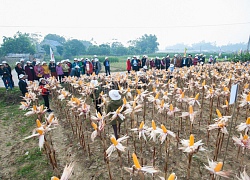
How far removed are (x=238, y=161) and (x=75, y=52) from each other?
4854 centimetres

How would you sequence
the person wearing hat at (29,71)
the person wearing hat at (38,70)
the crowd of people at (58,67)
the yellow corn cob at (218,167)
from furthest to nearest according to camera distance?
the person wearing hat at (38,70)
the person wearing hat at (29,71)
the crowd of people at (58,67)
the yellow corn cob at (218,167)

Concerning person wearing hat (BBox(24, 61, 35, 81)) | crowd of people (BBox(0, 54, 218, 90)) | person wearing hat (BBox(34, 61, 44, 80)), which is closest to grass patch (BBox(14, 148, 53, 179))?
crowd of people (BBox(0, 54, 218, 90))

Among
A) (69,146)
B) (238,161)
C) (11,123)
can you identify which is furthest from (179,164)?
(11,123)

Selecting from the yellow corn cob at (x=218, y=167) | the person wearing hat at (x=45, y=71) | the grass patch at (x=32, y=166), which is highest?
the person wearing hat at (x=45, y=71)

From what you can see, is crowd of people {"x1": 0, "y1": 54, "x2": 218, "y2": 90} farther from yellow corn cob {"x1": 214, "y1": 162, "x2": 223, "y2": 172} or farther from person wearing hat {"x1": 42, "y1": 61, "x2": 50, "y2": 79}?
yellow corn cob {"x1": 214, "y1": 162, "x2": 223, "y2": 172}

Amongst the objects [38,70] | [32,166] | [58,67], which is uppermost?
[58,67]

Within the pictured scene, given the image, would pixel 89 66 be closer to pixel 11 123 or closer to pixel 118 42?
pixel 11 123

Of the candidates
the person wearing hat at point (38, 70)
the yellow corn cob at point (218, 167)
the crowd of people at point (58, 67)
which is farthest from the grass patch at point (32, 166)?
the person wearing hat at point (38, 70)

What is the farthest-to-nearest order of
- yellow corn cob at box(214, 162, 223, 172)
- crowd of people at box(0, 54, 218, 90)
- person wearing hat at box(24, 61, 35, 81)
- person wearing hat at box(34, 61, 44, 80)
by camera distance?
person wearing hat at box(34, 61, 44, 80), person wearing hat at box(24, 61, 35, 81), crowd of people at box(0, 54, 218, 90), yellow corn cob at box(214, 162, 223, 172)

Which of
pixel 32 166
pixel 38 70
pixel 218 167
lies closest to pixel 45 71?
pixel 38 70

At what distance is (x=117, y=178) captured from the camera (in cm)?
385

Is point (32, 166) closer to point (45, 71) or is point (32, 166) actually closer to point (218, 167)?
point (218, 167)

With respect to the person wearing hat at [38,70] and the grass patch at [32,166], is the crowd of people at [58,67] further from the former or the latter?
the grass patch at [32,166]

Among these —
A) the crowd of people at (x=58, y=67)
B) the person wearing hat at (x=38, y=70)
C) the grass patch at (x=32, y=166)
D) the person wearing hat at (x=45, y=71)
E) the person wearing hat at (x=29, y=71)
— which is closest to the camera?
the grass patch at (x=32, y=166)
